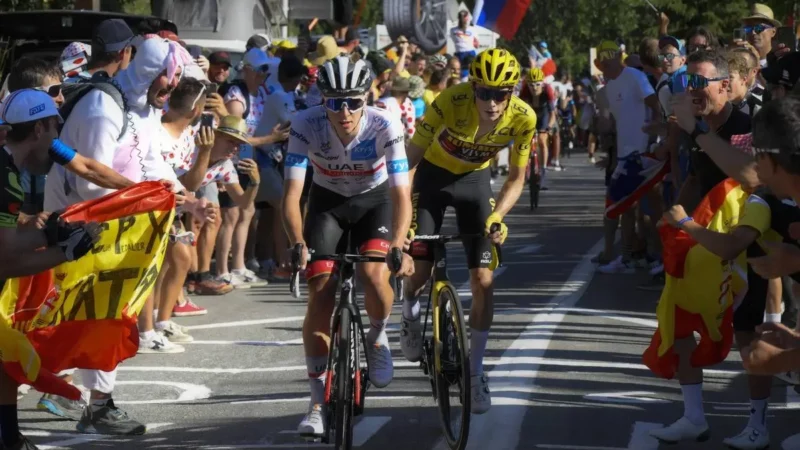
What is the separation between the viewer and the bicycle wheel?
298 inches

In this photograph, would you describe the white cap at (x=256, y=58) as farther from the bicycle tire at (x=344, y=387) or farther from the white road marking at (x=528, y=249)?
the bicycle tire at (x=344, y=387)

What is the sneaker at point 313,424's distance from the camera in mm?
7844

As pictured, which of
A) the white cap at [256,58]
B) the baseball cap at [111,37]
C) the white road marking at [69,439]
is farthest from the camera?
the white cap at [256,58]

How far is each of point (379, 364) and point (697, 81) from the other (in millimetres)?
2473

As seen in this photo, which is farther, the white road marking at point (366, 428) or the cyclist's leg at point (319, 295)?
the white road marking at point (366, 428)

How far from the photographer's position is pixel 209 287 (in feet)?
46.3

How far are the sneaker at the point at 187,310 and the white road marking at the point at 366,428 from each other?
178 inches

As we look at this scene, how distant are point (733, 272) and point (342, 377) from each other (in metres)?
2.35

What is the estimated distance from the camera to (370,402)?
9086mm

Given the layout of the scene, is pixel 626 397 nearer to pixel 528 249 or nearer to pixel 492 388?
pixel 492 388

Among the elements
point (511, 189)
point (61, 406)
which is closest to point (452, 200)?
point (511, 189)

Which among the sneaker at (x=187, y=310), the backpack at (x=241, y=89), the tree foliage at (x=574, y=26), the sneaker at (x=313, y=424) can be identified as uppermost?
the backpack at (x=241, y=89)

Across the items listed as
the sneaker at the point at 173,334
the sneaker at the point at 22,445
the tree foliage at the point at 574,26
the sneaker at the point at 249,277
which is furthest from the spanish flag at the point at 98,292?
the tree foliage at the point at 574,26

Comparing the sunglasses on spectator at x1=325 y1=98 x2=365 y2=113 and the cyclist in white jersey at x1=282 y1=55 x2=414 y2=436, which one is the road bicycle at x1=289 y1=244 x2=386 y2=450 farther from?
the sunglasses on spectator at x1=325 y1=98 x2=365 y2=113
